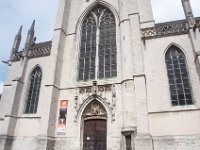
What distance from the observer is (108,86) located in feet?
38.4

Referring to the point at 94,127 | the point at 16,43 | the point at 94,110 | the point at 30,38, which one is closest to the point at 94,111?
the point at 94,110

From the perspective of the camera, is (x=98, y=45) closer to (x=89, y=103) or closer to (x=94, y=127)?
(x=89, y=103)

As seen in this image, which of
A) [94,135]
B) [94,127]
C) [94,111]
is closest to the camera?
[94,135]

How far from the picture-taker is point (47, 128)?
11000 millimetres

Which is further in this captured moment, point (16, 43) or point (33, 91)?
point (16, 43)

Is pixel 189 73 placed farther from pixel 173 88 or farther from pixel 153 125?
pixel 153 125

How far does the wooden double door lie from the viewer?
35.3ft

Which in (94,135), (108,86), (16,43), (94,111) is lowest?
(94,135)

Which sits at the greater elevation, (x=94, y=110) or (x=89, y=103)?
(x=89, y=103)

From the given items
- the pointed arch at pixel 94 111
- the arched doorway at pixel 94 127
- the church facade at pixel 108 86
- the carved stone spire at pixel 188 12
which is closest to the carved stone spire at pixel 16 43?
the church facade at pixel 108 86

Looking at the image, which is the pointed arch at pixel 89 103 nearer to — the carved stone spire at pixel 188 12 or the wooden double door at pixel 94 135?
the wooden double door at pixel 94 135

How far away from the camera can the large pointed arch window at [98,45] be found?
12.6 metres

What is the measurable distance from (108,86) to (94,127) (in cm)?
259

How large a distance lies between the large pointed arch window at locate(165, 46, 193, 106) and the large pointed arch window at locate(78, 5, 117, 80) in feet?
11.0
